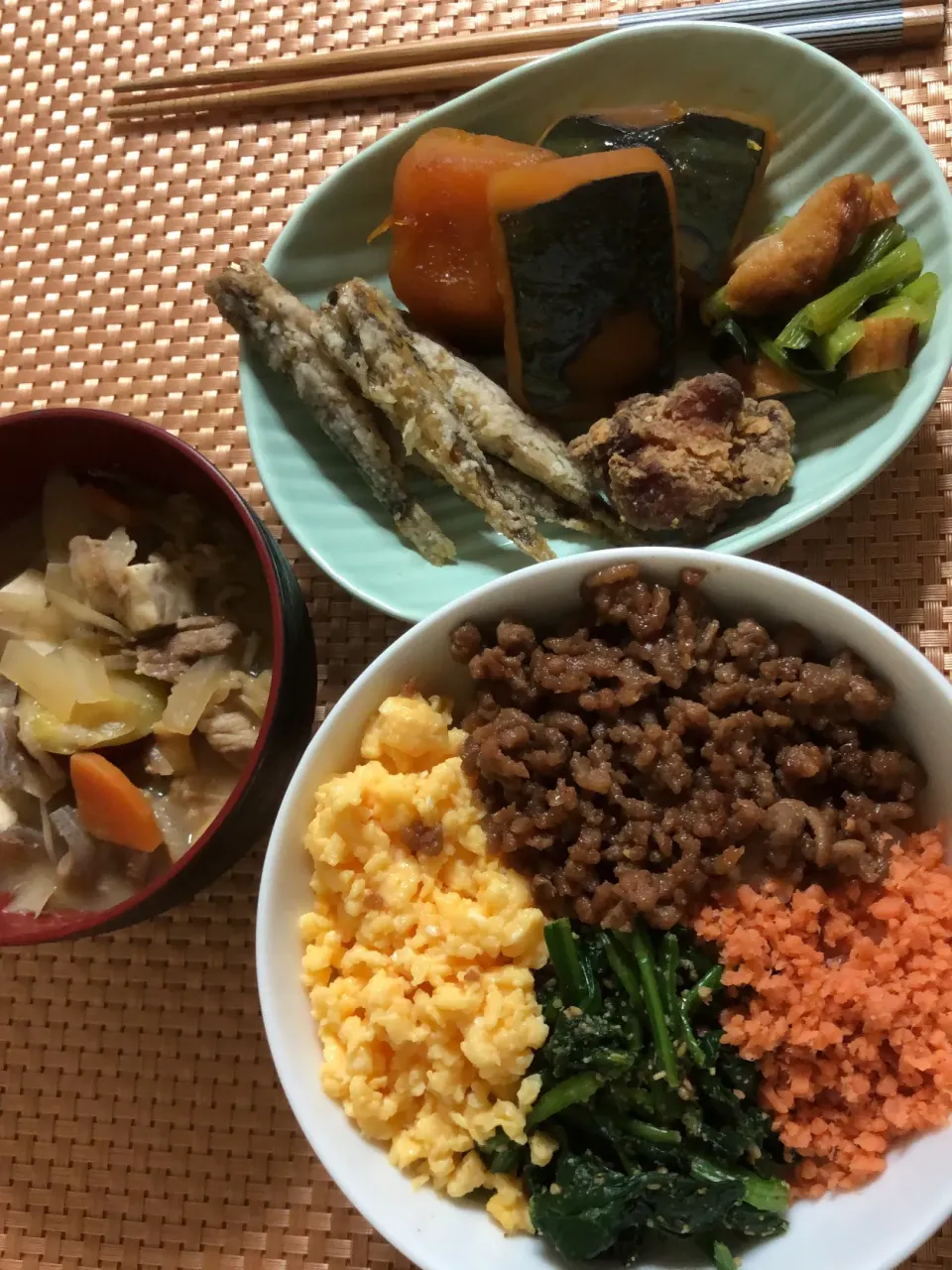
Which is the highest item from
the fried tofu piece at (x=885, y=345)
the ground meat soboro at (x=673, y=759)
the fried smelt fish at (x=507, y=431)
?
the fried tofu piece at (x=885, y=345)

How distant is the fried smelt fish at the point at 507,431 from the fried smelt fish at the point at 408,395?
1.1 inches

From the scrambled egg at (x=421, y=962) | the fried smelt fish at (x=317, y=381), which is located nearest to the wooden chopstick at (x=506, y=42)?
the fried smelt fish at (x=317, y=381)

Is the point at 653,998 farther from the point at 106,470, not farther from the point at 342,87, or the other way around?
the point at 342,87

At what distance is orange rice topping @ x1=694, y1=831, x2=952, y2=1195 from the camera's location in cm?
124

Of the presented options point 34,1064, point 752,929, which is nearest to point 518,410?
point 752,929

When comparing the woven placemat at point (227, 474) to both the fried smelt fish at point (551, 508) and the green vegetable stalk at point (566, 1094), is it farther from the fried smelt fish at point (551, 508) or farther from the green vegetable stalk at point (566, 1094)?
the green vegetable stalk at point (566, 1094)

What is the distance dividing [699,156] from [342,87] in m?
0.71

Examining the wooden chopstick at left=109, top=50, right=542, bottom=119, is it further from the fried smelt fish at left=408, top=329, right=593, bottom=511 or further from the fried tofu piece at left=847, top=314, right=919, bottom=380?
the fried tofu piece at left=847, top=314, right=919, bottom=380

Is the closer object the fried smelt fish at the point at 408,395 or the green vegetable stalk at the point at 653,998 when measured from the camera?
the green vegetable stalk at the point at 653,998

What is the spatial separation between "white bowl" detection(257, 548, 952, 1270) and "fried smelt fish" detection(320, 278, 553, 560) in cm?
26

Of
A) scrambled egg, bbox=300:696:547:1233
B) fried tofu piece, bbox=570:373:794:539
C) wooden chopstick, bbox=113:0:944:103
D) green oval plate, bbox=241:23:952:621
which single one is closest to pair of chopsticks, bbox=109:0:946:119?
wooden chopstick, bbox=113:0:944:103

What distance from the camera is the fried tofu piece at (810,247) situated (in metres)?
1.54

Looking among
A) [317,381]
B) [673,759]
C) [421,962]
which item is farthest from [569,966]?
[317,381]

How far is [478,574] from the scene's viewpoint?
5.41 ft
